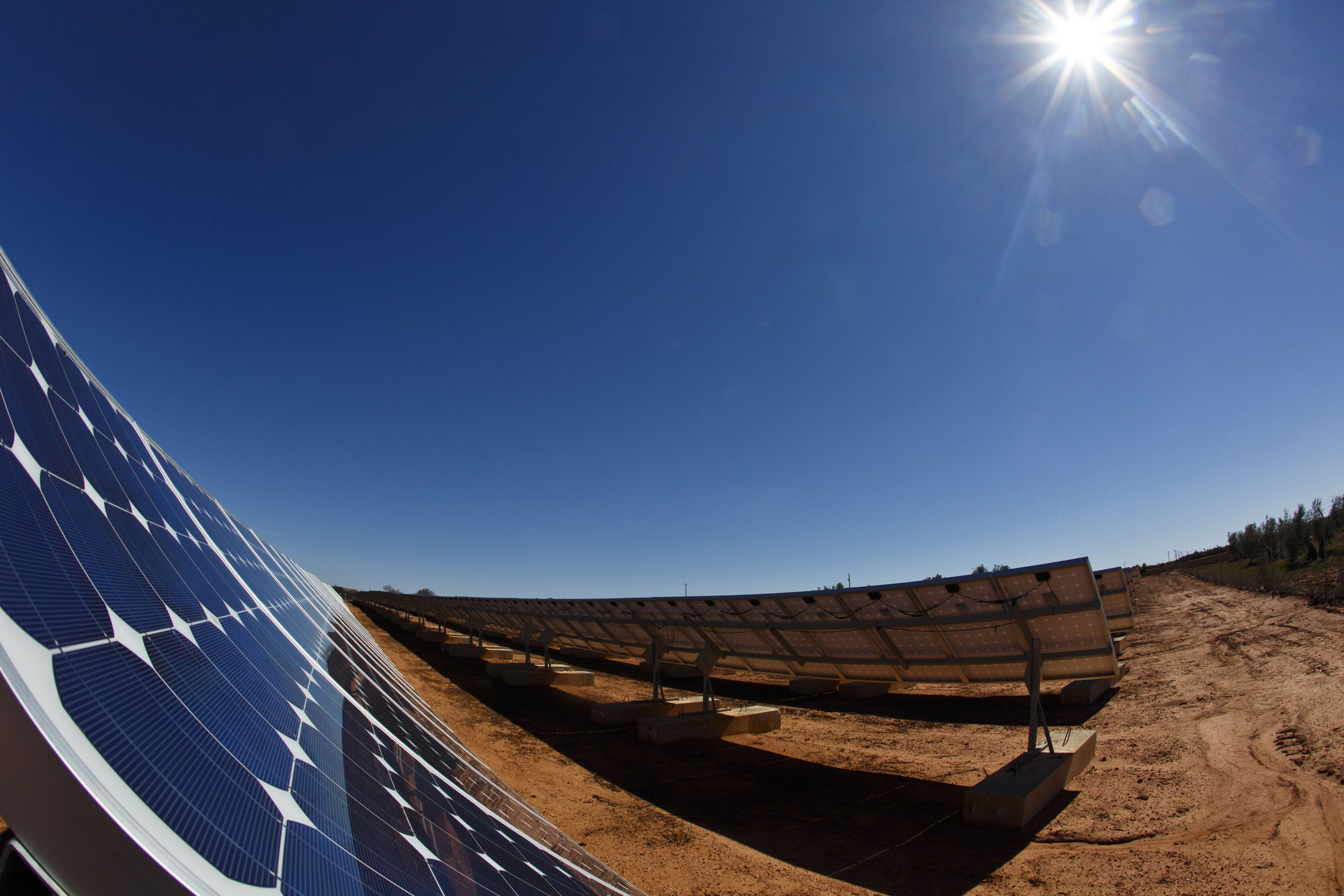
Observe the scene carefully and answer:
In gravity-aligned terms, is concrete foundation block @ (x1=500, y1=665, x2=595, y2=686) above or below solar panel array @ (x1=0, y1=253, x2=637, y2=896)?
below

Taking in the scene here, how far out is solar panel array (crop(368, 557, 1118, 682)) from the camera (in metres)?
12.2

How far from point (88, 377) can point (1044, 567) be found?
16.1 meters

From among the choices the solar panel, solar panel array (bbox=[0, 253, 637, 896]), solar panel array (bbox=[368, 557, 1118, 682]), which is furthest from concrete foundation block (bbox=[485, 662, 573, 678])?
the solar panel

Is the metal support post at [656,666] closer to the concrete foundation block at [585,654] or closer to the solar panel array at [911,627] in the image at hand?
the solar panel array at [911,627]

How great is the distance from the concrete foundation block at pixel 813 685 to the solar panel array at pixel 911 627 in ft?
16.7

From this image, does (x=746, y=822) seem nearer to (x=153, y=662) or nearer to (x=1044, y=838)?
(x=1044, y=838)

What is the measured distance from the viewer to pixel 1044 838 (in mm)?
9586

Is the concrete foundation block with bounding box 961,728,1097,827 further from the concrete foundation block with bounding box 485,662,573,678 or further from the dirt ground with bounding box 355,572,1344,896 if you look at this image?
the concrete foundation block with bounding box 485,662,573,678

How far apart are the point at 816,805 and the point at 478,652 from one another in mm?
29009

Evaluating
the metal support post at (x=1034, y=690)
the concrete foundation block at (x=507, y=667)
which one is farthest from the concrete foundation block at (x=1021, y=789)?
the concrete foundation block at (x=507, y=667)

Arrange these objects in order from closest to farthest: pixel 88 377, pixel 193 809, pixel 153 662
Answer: pixel 193 809 → pixel 153 662 → pixel 88 377

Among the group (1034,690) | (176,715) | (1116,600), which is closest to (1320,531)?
(1116,600)

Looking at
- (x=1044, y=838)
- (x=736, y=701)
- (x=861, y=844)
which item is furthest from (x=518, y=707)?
(x=1044, y=838)

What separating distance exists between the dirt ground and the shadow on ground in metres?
0.06
